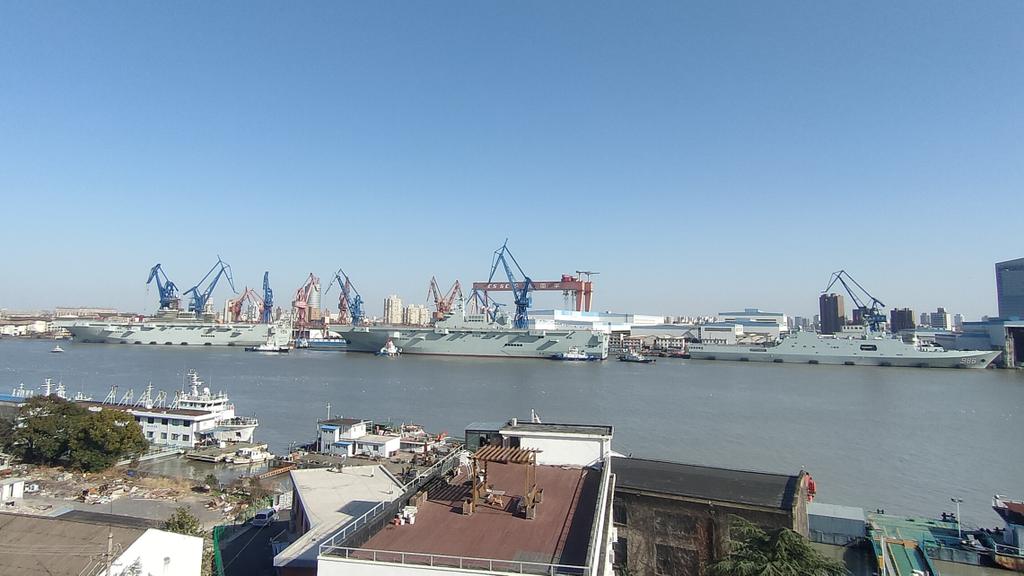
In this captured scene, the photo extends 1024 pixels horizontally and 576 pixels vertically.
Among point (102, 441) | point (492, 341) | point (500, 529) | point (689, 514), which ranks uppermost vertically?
point (500, 529)

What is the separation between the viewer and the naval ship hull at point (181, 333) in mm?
41438

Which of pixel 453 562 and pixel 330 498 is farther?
pixel 330 498

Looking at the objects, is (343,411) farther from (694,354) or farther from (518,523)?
(694,354)

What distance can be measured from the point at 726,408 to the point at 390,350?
78.2ft

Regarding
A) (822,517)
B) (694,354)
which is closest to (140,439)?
(822,517)

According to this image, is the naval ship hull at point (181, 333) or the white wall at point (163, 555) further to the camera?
the naval ship hull at point (181, 333)

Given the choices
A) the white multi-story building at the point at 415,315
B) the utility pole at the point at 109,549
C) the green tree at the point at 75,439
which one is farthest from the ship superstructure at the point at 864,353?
the white multi-story building at the point at 415,315

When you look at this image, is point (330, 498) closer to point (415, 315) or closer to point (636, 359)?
point (636, 359)

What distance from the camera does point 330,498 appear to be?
4684 millimetres

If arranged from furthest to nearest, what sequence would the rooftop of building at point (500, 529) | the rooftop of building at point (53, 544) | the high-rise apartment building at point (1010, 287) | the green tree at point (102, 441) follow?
the high-rise apartment building at point (1010, 287) → the green tree at point (102, 441) → the rooftop of building at point (53, 544) → the rooftop of building at point (500, 529)

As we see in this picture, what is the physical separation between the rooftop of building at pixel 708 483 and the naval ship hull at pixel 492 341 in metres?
27.4

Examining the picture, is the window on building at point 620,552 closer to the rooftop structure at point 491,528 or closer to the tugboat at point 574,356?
the rooftop structure at point 491,528

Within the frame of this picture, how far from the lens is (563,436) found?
14.1ft

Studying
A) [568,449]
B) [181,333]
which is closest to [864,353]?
[568,449]
